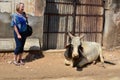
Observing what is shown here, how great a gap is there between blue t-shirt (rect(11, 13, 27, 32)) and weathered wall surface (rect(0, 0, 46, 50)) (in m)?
0.84

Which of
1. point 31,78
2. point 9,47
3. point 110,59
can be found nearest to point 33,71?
point 31,78

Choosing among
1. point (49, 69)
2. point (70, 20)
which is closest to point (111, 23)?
point (70, 20)

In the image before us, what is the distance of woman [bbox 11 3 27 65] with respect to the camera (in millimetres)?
9922

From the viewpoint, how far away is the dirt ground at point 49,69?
9482 mm

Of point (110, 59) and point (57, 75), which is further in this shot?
point (110, 59)

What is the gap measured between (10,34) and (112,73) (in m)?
3.26

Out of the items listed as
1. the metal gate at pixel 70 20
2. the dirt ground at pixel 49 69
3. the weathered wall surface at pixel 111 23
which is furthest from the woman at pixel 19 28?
the weathered wall surface at pixel 111 23

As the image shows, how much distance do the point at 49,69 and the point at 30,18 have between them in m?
1.87

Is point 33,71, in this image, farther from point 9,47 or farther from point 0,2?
point 0,2

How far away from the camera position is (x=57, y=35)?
12.1 meters

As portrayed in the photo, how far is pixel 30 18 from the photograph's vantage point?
1119cm

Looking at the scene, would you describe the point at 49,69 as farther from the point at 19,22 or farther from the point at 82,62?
the point at 19,22

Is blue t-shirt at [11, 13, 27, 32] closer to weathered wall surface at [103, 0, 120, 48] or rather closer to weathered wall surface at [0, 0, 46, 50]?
weathered wall surface at [0, 0, 46, 50]

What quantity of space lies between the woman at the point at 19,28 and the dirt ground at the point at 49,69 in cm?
39
